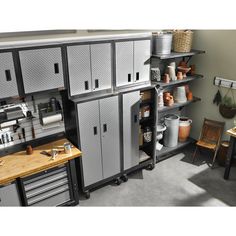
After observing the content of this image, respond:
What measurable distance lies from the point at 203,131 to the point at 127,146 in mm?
1656

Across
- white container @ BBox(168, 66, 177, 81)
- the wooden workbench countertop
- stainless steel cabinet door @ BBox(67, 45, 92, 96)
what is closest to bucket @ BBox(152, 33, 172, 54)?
white container @ BBox(168, 66, 177, 81)

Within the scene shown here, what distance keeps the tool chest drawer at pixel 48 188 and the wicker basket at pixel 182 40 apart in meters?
2.77

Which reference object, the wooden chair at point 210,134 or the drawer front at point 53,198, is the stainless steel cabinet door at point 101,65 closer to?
the drawer front at point 53,198

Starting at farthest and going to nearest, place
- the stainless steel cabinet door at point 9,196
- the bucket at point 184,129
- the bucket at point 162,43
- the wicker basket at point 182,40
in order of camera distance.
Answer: the bucket at point 184,129 → the wicker basket at point 182,40 → the bucket at point 162,43 → the stainless steel cabinet door at point 9,196

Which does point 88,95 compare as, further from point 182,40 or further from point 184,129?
point 184,129

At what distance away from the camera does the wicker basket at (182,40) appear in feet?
13.7

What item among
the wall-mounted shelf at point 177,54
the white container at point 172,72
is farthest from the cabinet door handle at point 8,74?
the white container at point 172,72

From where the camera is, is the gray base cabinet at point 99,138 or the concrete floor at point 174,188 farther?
the concrete floor at point 174,188

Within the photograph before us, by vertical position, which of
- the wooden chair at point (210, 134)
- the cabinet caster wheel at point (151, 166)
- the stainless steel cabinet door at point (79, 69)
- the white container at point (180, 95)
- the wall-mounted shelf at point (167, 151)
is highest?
the stainless steel cabinet door at point (79, 69)

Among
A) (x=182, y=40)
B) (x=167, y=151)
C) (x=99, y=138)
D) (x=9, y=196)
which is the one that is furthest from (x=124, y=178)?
(x=182, y=40)
